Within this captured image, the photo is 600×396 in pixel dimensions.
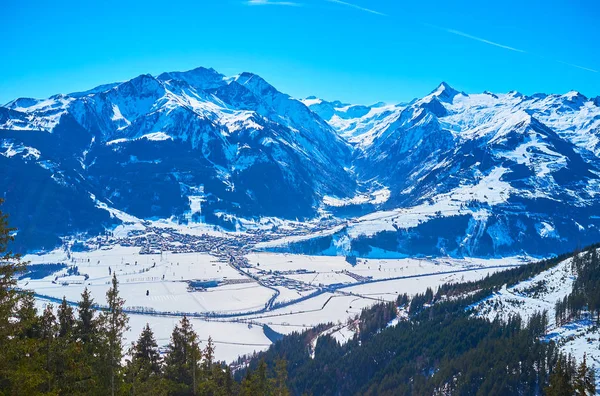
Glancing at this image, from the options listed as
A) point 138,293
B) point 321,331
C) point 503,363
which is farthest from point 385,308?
point 138,293

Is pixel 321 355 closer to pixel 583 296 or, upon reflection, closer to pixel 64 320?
pixel 583 296

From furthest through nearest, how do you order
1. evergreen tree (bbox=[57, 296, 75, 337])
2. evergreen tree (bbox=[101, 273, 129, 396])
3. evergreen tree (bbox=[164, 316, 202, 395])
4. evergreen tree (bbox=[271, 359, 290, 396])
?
evergreen tree (bbox=[271, 359, 290, 396]) < evergreen tree (bbox=[57, 296, 75, 337]) < evergreen tree (bbox=[164, 316, 202, 395]) < evergreen tree (bbox=[101, 273, 129, 396])

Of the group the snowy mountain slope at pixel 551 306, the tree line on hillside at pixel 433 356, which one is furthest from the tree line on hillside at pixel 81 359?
the snowy mountain slope at pixel 551 306

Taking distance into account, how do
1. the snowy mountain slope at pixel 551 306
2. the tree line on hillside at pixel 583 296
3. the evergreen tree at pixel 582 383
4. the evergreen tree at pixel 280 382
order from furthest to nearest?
1. the tree line on hillside at pixel 583 296
2. the snowy mountain slope at pixel 551 306
3. the evergreen tree at pixel 280 382
4. the evergreen tree at pixel 582 383

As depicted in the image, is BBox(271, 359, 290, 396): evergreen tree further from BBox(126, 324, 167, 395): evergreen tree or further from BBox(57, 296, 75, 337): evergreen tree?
BBox(57, 296, 75, 337): evergreen tree

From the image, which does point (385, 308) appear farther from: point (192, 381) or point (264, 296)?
point (192, 381)

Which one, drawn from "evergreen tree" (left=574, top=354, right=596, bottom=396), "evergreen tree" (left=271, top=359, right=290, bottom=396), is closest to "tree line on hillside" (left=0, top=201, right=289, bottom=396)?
"evergreen tree" (left=271, top=359, right=290, bottom=396)

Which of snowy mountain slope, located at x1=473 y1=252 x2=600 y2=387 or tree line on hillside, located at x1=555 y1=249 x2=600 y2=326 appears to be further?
tree line on hillside, located at x1=555 y1=249 x2=600 y2=326

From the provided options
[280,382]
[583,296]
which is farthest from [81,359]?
[583,296]

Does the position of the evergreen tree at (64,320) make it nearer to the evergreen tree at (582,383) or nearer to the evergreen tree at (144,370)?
the evergreen tree at (144,370)
